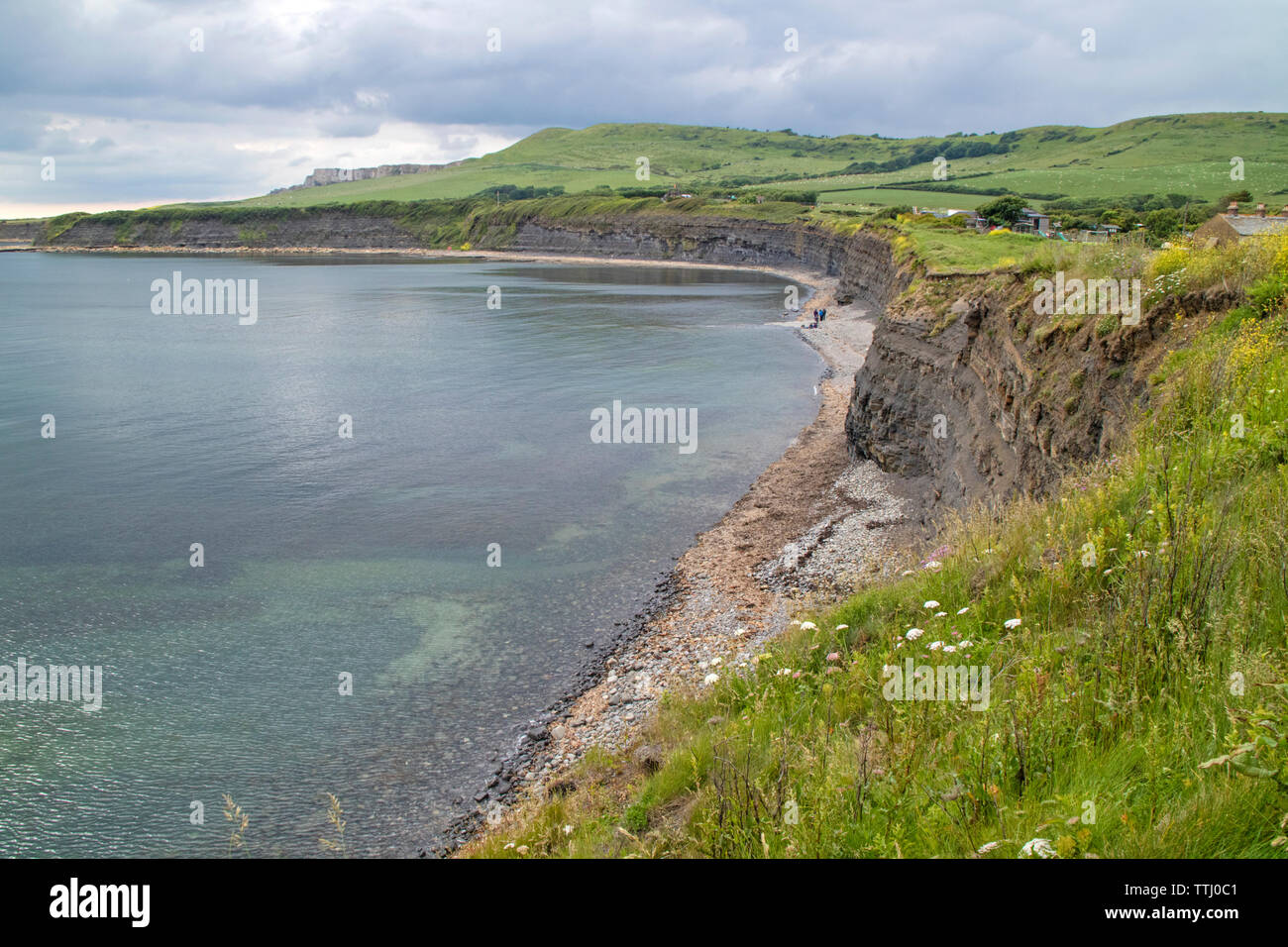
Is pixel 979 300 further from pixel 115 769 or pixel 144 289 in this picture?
pixel 144 289

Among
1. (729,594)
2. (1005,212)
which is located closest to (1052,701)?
(729,594)

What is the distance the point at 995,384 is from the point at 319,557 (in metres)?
20.0

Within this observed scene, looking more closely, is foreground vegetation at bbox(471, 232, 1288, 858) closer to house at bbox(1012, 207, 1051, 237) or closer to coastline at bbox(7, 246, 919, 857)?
coastline at bbox(7, 246, 919, 857)

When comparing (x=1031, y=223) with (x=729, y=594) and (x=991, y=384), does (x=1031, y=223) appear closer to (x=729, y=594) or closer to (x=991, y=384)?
(x=991, y=384)

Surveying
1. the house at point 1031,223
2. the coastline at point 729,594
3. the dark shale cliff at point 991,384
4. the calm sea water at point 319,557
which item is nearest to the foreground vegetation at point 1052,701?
the coastline at point 729,594

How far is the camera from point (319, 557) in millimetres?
26094

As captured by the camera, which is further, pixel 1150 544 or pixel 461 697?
pixel 461 697

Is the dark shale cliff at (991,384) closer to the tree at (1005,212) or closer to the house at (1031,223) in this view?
the house at (1031,223)

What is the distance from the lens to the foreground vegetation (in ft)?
17.3

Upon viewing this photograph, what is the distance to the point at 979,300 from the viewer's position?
25.2 m

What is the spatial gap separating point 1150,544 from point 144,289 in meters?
140

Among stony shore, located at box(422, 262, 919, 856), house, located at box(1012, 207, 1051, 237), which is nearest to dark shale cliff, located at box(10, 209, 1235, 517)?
stony shore, located at box(422, 262, 919, 856)

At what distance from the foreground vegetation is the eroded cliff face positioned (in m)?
2.67
